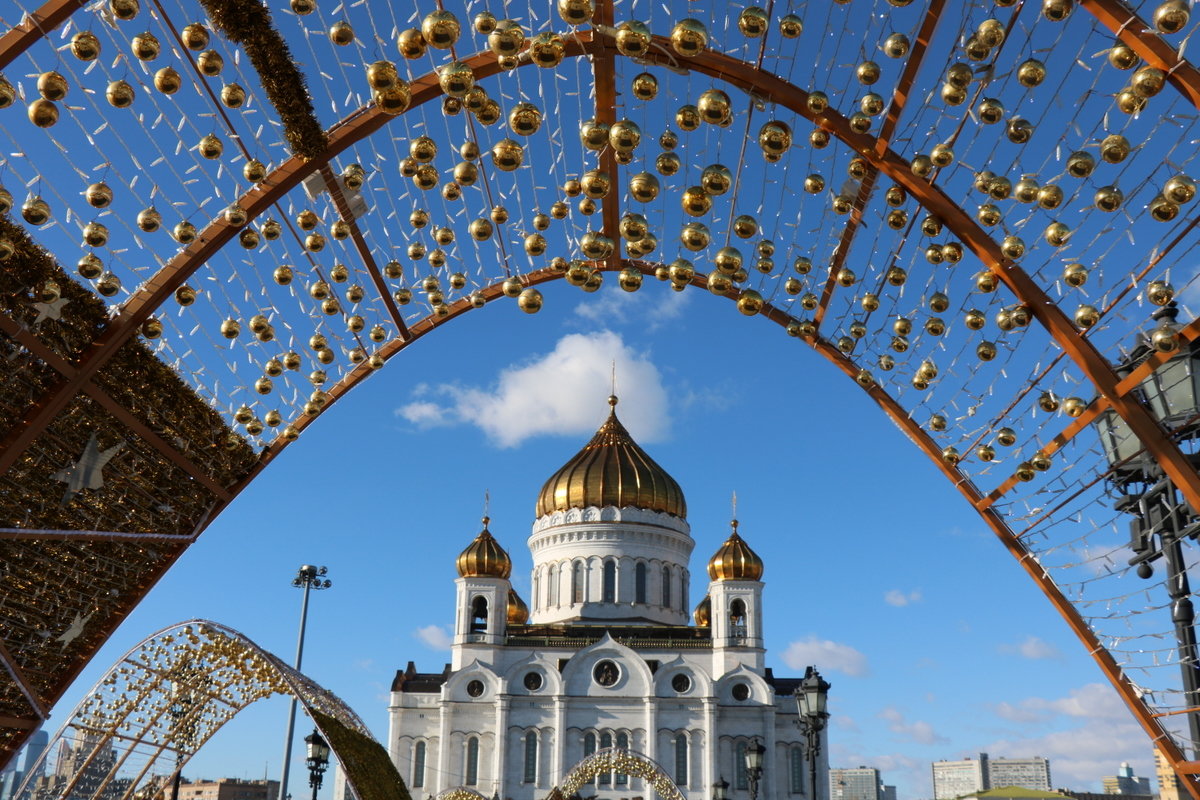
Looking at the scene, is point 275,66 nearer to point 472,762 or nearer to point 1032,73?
point 1032,73

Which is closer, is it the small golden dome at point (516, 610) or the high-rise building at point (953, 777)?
the small golden dome at point (516, 610)

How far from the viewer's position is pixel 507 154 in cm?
735

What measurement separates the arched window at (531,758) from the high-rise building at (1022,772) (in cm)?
13686

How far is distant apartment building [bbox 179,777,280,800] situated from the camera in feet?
323

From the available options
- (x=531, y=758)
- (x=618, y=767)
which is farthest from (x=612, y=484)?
(x=618, y=767)

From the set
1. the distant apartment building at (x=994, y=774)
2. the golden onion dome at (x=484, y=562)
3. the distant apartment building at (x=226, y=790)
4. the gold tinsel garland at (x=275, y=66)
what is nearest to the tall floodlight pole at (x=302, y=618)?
the golden onion dome at (x=484, y=562)

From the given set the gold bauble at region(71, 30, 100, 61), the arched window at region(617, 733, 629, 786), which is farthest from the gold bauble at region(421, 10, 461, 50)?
the arched window at region(617, 733, 629, 786)

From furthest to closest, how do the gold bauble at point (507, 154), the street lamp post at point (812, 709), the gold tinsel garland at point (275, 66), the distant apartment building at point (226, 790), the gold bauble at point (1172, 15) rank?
the distant apartment building at point (226, 790) < the street lamp post at point (812, 709) < the gold bauble at point (507, 154) < the gold tinsel garland at point (275, 66) < the gold bauble at point (1172, 15)

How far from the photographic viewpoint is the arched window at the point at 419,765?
142ft

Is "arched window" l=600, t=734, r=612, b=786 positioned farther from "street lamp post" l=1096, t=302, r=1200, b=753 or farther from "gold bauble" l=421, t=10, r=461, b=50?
"gold bauble" l=421, t=10, r=461, b=50

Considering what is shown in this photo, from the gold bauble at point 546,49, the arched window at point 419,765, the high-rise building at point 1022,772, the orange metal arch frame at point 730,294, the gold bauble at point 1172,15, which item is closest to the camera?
the gold bauble at point 1172,15

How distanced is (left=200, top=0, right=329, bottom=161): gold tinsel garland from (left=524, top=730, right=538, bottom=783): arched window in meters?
38.1

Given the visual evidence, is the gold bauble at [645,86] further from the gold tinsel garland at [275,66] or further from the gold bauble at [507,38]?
the gold tinsel garland at [275,66]

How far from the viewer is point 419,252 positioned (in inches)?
400
